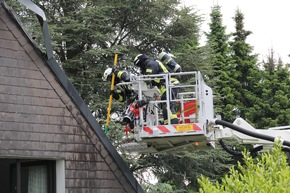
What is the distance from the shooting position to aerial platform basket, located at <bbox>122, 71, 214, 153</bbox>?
13.7 m

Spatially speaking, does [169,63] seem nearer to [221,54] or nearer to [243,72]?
[221,54]

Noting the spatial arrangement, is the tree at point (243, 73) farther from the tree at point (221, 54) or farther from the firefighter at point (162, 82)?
the firefighter at point (162, 82)

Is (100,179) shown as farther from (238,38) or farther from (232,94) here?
(238,38)

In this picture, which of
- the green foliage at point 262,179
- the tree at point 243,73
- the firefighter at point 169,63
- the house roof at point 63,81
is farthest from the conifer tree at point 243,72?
the green foliage at point 262,179

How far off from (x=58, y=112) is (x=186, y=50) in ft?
47.7

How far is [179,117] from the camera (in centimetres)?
1427

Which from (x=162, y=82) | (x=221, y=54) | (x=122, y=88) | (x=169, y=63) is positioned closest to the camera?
(x=162, y=82)

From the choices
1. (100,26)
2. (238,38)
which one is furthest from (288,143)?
(238,38)

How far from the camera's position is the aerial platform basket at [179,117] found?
1371cm

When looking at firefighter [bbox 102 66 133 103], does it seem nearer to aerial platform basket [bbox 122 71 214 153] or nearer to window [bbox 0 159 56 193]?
aerial platform basket [bbox 122 71 214 153]

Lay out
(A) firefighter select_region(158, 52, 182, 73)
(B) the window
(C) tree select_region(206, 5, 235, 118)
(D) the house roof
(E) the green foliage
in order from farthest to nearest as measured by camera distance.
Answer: (C) tree select_region(206, 5, 235, 118) < (A) firefighter select_region(158, 52, 182, 73) < (B) the window < (D) the house roof < (E) the green foliage

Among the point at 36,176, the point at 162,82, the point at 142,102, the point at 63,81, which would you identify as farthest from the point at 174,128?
the point at 36,176

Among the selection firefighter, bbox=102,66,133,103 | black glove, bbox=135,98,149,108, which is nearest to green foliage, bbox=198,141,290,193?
black glove, bbox=135,98,149,108

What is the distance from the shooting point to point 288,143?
46.0ft
